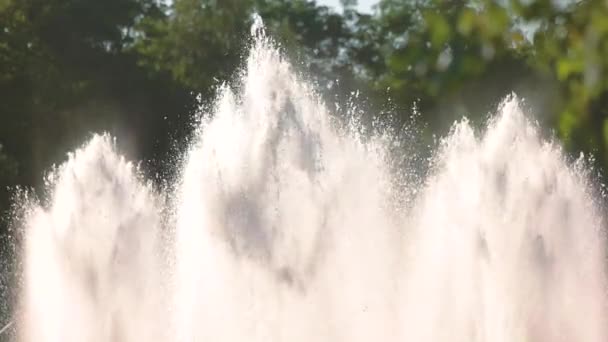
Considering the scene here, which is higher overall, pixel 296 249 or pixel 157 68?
pixel 157 68

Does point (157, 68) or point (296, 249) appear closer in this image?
point (296, 249)

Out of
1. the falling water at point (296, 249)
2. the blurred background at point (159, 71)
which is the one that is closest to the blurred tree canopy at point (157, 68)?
the blurred background at point (159, 71)

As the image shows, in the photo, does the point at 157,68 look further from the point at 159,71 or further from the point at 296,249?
the point at 296,249

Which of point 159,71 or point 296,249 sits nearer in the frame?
point 296,249

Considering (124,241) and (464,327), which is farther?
(124,241)

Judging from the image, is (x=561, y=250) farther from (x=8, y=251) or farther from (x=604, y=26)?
(x=604, y=26)

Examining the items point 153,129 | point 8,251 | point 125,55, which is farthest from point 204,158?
point 125,55

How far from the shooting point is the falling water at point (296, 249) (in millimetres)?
18062

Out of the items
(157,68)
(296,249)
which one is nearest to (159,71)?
(157,68)

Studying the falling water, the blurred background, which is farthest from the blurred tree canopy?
the falling water

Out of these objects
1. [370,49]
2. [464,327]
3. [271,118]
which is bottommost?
[464,327]

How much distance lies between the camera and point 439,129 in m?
46.6

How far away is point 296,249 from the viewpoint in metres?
18.5

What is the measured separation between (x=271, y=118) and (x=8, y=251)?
1266 cm
